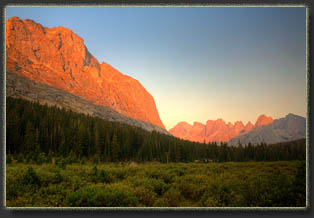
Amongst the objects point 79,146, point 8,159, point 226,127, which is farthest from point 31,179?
point 79,146

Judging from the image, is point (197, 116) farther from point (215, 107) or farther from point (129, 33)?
point (129, 33)

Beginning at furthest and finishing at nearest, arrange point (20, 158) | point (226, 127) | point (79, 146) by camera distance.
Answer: point (79, 146), point (226, 127), point (20, 158)

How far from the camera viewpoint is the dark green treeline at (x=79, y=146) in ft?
23.8

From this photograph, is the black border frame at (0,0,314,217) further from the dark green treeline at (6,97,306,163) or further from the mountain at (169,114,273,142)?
the mountain at (169,114,273,142)

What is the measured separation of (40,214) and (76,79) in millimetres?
118196

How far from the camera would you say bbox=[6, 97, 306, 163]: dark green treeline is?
23.8 feet

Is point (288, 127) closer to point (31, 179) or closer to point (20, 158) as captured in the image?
point (31, 179)

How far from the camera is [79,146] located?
17.8 m

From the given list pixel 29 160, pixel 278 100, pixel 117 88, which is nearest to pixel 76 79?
pixel 117 88

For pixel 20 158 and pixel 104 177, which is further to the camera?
pixel 20 158

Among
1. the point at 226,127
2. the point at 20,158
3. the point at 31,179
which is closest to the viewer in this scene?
the point at 31,179

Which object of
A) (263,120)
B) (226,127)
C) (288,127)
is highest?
(263,120)

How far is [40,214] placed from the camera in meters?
5.78

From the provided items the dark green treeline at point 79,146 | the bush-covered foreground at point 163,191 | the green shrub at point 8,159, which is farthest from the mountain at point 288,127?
the green shrub at point 8,159
